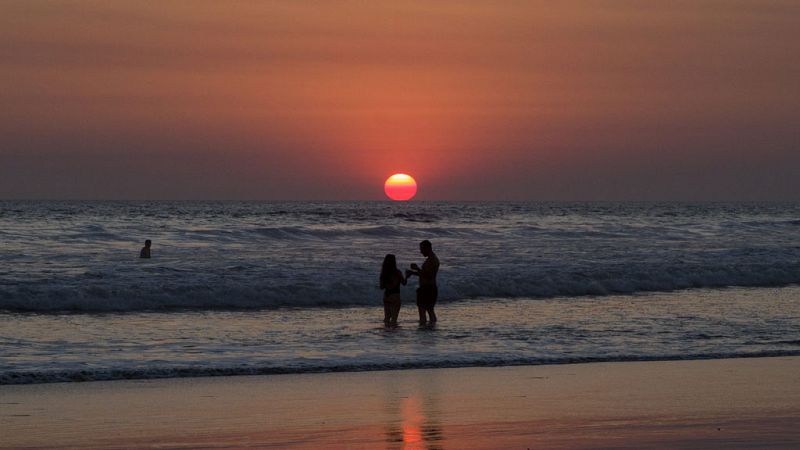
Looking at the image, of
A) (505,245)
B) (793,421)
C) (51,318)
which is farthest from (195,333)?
(505,245)

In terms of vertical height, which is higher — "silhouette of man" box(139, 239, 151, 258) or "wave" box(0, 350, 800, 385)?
"silhouette of man" box(139, 239, 151, 258)

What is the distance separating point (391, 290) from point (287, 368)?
18.2ft

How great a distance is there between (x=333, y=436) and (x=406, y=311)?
39.9 feet

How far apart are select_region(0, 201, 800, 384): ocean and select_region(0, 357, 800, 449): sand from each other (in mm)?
1178

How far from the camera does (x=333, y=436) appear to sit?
7.81 metres

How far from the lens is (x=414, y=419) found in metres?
8.45

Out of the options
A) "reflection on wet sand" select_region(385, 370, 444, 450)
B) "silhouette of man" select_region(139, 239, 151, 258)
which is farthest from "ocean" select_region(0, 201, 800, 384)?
"reflection on wet sand" select_region(385, 370, 444, 450)

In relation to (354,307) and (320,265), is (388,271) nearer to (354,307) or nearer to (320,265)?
(354,307)

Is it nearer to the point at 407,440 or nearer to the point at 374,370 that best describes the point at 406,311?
the point at 374,370

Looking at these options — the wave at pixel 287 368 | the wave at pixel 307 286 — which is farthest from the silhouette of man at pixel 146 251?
the wave at pixel 287 368

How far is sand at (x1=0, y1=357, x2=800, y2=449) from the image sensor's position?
25.1ft

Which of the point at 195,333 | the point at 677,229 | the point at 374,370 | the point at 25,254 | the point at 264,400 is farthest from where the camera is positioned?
the point at 677,229

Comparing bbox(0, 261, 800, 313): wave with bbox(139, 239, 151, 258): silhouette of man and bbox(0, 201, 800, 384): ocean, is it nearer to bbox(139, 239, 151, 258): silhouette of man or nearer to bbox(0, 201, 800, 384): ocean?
bbox(0, 201, 800, 384): ocean

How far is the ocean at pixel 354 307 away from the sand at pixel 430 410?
3.86ft
